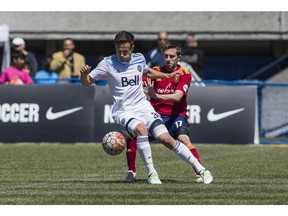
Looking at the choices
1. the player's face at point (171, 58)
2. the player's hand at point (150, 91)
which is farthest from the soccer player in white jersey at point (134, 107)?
the player's face at point (171, 58)

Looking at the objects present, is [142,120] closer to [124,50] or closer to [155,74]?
[155,74]

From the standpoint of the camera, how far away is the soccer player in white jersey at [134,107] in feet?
40.9

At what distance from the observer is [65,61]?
22.2 m

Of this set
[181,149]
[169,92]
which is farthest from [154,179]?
[169,92]

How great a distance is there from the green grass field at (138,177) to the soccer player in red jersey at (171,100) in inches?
16.2

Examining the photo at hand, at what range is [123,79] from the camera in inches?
495

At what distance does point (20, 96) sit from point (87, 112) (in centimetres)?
138

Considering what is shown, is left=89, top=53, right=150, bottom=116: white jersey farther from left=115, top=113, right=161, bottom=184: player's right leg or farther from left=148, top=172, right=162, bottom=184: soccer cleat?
left=148, top=172, right=162, bottom=184: soccer cleat

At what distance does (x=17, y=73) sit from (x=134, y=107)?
9109mm

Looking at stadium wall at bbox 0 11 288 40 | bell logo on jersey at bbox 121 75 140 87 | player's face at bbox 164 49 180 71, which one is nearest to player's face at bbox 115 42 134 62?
bell logo on jersey at bbox 121 75 140 87

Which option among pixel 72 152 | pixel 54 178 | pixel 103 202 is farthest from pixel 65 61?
pixel 103 202

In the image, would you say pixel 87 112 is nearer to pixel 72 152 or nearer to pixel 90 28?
pixel 72 152

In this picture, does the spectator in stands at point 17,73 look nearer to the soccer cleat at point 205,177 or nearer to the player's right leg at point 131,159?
the player's right leg at point 131,159

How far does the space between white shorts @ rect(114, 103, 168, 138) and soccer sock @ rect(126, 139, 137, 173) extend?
0.52 meters
